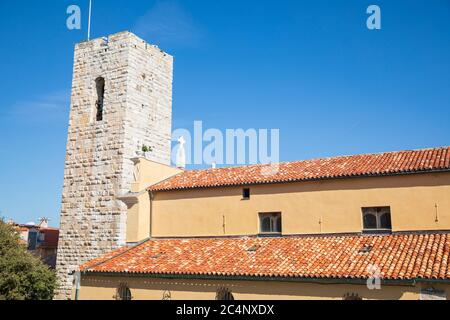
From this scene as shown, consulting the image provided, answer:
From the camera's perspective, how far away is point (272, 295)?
1583 centimetres

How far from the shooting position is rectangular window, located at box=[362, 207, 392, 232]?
17.9m

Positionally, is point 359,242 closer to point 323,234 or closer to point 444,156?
point 323,234

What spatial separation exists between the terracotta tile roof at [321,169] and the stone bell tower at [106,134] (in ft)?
10.6

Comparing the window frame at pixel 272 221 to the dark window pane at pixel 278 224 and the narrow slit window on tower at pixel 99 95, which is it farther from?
the narrow slit window on tower at pixel 99 95

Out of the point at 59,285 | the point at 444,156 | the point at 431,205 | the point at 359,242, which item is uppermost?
the point at 444,156

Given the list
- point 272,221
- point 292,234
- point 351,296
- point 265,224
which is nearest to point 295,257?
point 292,234

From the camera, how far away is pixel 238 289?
649 inches

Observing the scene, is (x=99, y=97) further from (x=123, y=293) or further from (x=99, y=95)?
(x=123, y=293)

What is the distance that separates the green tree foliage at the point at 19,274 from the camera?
22188mm

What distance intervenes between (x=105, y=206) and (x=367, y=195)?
14.1 meters

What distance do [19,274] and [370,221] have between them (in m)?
17.6

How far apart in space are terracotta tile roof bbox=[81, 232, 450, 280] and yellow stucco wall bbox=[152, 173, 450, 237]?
1.89ft

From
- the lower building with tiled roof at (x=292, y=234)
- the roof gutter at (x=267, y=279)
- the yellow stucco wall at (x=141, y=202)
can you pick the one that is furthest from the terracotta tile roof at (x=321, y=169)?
the roof gutter at (x=267, y=279)
